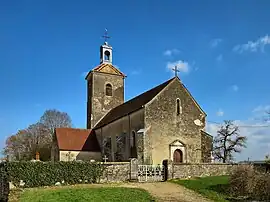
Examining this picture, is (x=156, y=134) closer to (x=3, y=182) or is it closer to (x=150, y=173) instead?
(x=150, y=173)

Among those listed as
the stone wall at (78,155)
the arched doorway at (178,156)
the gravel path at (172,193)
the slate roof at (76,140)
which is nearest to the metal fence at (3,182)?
the gravel path at (172,193)

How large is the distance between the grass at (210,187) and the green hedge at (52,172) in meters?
6.08

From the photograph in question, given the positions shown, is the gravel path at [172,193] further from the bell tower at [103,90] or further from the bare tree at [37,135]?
the bare tree at [37,135]

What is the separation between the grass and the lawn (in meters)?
3.56

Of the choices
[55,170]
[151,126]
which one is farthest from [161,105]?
[55,170]

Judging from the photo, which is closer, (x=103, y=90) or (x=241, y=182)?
(x=241, y=182)

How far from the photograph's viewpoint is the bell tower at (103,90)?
46938mm

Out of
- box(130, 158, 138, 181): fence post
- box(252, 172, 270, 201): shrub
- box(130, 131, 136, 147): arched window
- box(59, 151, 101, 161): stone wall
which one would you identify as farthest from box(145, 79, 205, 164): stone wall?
box(59, 151, 101, 161): stone wall

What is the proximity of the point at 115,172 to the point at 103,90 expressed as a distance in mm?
24529

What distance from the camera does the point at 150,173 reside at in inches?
982

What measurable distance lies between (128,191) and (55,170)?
659 cm

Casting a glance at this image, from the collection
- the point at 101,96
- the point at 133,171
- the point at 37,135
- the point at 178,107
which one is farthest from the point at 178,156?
the point at 37,135

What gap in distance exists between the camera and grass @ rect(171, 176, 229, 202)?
1868 centimetres

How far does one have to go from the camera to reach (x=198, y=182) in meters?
22.8
